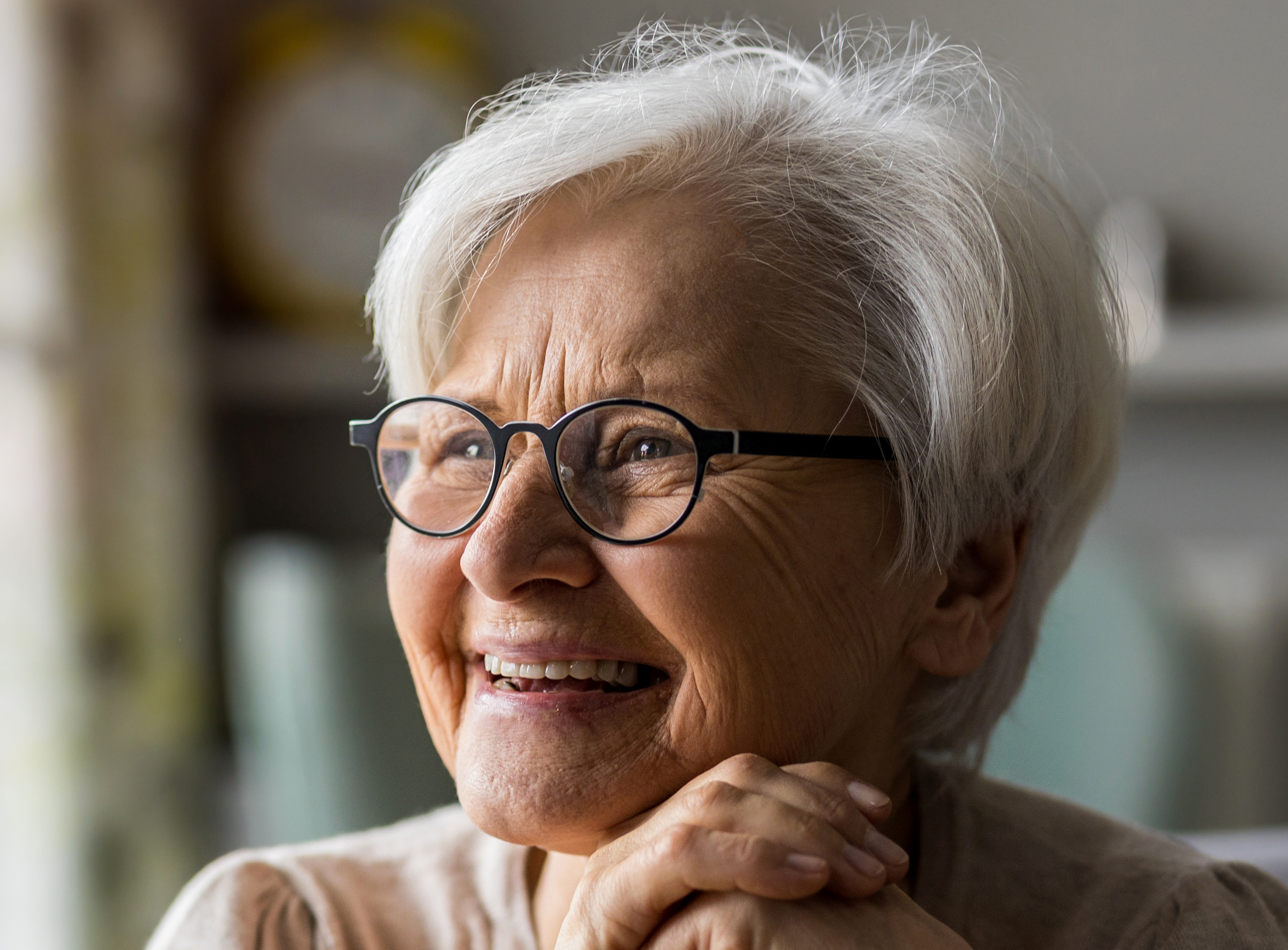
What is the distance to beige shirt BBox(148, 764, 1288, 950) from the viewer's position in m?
1.23

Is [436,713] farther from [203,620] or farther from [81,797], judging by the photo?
[203,620]

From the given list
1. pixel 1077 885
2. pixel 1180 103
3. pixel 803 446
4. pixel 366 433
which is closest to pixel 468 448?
pixel 366 433

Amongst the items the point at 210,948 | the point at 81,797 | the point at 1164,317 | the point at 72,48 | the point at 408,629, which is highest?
the point at 72,48

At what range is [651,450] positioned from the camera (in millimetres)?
1090

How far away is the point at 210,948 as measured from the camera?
1225 mm

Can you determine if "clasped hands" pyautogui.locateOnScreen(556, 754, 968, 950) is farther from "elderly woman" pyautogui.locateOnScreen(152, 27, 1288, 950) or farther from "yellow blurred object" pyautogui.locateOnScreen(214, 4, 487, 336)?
"yellow blurred object" pyautogui.locateOnScreen(214, 4, 487, 336)

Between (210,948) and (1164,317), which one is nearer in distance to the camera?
(210,948)

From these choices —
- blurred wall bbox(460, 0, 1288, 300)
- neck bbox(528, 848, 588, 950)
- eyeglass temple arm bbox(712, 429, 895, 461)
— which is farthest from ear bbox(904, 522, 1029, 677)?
blurred wall bbox(460, 0, 1288, 300)

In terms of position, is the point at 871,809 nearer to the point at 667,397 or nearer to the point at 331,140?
the point at 667,397

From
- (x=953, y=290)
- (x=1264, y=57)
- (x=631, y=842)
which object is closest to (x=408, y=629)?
(x=631, y=842)

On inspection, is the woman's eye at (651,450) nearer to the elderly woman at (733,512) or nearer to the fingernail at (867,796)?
the elderly woman at (733,512)

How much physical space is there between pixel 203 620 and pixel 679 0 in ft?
6.48

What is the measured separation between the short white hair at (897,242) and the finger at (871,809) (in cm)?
24

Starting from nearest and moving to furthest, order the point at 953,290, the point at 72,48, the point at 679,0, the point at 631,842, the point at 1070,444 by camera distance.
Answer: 1. the point at 631,842
2. the point at 953,290
3. the point at 1070,444
4. the point at 72,48
5. the point at 679,0
